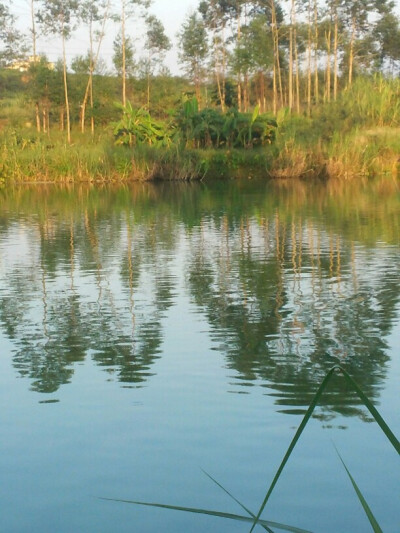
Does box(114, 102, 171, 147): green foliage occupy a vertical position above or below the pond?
above

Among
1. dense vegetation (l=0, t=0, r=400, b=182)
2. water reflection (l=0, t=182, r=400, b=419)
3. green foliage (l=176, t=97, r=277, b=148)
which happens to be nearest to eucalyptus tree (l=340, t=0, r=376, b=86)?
dense vegetation (l=0, t=0, r=400, b=182)

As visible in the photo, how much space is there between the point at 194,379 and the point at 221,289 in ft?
9.82

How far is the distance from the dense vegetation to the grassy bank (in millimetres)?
39

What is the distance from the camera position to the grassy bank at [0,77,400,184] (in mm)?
25688

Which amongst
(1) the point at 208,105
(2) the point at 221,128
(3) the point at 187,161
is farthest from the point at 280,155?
(1) the point at 208,105

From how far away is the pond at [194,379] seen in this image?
3.49 metres

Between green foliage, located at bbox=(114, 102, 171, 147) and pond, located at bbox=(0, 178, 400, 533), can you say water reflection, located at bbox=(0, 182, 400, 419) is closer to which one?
pond, located at bbox=(0, 178, 400, 533)

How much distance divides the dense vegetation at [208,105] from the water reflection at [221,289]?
10203mm

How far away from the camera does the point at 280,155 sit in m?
27.0

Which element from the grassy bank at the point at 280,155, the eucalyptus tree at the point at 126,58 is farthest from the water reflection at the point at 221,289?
the eucalyptus tree at the point at 126,58

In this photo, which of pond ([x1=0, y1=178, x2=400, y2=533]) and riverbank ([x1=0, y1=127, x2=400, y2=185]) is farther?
riverbank ([x1=0, y1=127, x2=400, y2=185])

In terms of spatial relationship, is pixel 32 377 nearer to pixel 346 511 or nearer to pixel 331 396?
pixel 331 396

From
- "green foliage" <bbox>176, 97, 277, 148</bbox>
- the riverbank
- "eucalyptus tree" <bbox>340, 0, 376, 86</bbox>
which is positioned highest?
"eucalyptus tree" <bbox>340, 0, 376, 86</bbox>

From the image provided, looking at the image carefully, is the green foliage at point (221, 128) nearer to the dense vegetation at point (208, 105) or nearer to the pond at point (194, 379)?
the dense vegetation at point (208, 105)
